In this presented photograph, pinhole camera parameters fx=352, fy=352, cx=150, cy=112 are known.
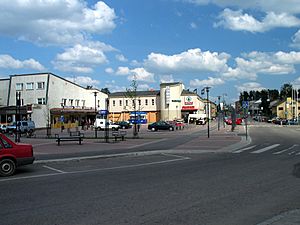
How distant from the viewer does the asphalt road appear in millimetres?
6805

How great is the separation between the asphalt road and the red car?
479 mm

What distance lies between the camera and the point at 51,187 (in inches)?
406

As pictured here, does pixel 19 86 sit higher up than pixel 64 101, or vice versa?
pixel 19 86

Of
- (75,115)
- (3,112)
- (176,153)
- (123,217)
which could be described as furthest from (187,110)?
(123,217)

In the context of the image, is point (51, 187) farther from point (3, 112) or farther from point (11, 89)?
point (11, 89)

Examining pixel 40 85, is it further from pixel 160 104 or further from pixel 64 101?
pixel 160 104

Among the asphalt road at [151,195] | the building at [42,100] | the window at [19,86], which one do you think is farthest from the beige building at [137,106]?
the asphalt road at [151,195]

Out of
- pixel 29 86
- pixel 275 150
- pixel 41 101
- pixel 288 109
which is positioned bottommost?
pixel 275 150

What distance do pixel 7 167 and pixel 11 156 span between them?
44 cm

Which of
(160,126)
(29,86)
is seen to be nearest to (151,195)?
(160,126)

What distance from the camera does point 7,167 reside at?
12.8 metres

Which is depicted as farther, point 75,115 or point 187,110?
point 187,110

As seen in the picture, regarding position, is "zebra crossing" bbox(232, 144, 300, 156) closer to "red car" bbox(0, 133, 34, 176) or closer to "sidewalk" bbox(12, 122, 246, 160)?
"sidewalk" bbox(12, 122, 246, 160)

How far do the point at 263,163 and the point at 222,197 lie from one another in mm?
7524
